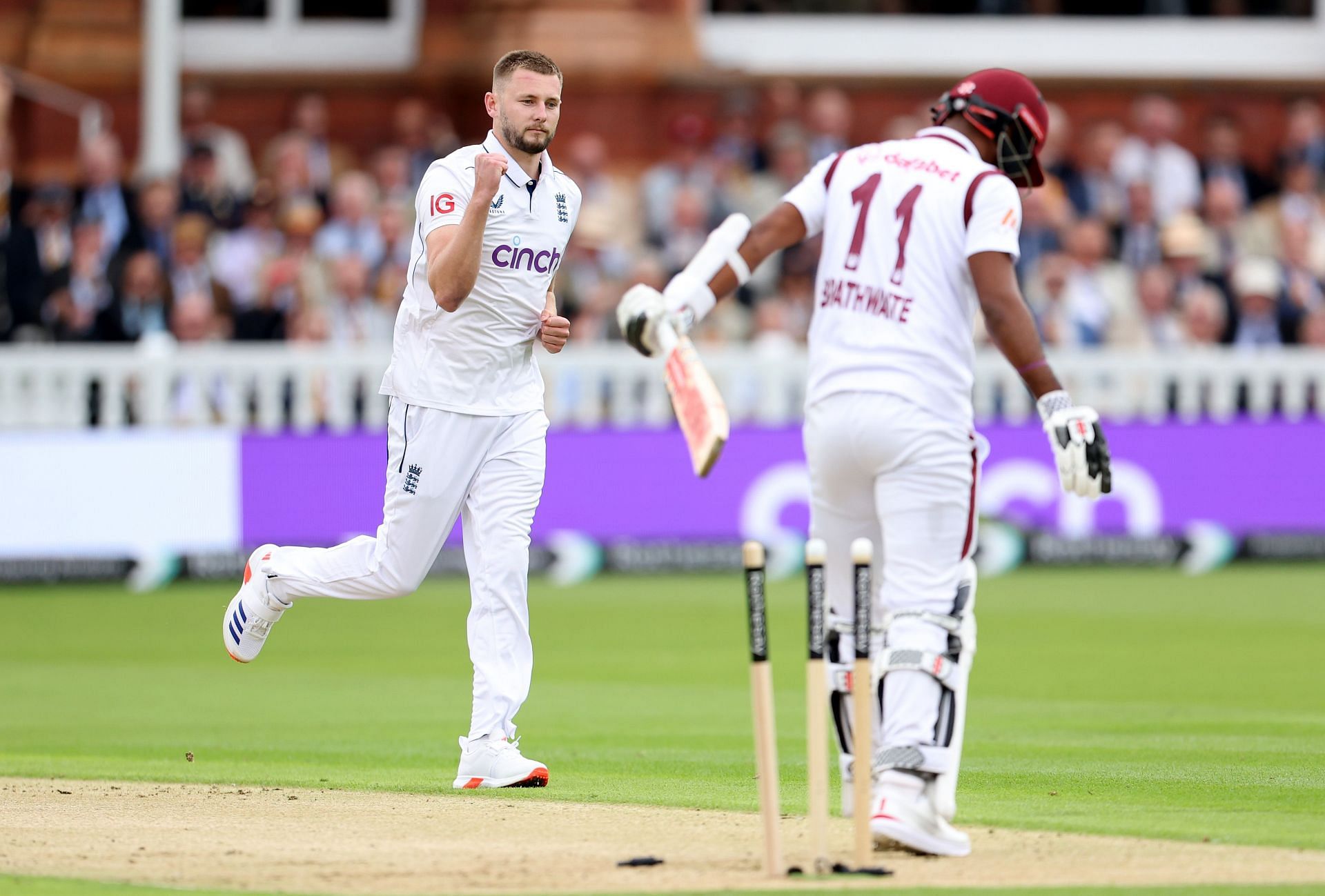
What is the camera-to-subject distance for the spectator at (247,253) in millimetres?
18281

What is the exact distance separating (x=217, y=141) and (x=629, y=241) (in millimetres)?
3920

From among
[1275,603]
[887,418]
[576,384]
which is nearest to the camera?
[887,418]

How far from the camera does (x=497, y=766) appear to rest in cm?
834

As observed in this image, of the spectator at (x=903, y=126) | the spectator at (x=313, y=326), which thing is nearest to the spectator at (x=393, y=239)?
the spectator at (x=313, y=326)

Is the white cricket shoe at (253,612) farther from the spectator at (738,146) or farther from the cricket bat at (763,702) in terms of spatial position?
the spectator at (738,146)

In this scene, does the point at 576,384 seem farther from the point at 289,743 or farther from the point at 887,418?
the point at 887,418

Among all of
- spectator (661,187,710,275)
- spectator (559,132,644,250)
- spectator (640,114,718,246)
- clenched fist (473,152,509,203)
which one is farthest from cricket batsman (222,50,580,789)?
spectator (640,114,718,246)

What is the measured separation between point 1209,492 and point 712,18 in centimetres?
831

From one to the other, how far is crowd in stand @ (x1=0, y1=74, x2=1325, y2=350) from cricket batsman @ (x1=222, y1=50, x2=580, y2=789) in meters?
8.79

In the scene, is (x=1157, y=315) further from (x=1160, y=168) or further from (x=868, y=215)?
(x=868, y=215)

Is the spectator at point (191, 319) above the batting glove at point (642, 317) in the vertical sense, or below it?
below

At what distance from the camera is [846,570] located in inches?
283

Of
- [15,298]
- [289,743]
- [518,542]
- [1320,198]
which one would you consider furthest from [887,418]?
[1320,198]

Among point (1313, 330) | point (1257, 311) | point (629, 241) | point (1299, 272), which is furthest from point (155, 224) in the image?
point (1299, 272)
